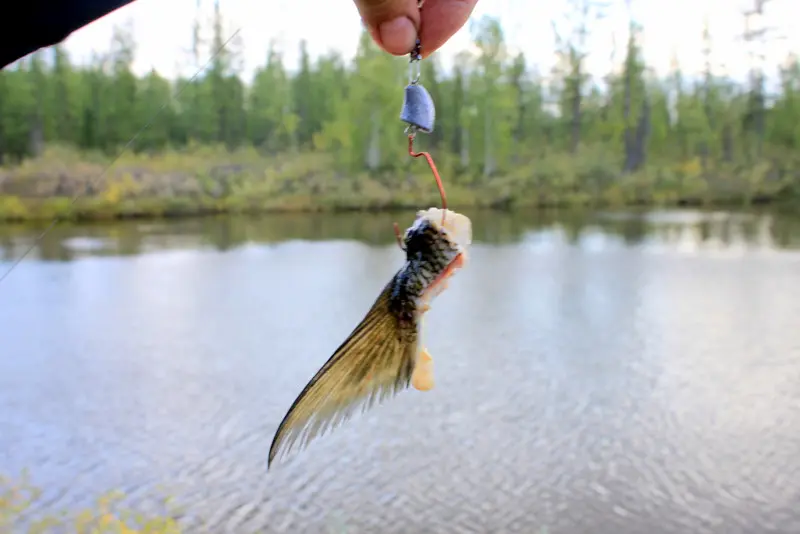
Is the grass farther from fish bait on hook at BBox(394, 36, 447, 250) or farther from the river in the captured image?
fish bait on hook at BBox(394, 36, 447, 250)

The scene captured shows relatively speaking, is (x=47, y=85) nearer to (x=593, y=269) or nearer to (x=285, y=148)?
(x=285, y=148)

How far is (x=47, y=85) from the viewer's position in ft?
5.53

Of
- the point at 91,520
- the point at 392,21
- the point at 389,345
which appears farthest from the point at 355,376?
the point at 91,520

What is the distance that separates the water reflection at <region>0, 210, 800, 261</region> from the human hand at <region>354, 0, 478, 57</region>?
1645 mm

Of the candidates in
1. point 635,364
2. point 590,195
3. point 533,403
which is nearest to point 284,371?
point 533,403

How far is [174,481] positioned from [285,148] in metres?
1.17

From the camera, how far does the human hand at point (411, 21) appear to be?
0.32m

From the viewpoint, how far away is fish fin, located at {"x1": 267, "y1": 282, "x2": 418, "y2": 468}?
0.33 meters

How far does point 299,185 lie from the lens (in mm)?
2115

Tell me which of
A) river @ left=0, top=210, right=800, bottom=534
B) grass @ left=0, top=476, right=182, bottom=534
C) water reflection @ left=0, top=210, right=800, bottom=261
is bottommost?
grass @ left=0, top=476, right=182, bottom=534

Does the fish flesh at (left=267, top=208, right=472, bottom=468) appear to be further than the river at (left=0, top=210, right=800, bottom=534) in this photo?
No

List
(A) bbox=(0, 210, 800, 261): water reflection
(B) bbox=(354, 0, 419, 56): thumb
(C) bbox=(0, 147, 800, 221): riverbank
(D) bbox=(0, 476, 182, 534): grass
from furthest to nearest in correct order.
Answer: (A) bbox=(0, 210, 800, 261): water reflection
(C) bbox=(0, 147, 800, 221): riverbank
(D) bbox=(0, 476, 182, 534): grass
(B) bbox=(354, 0, 419, 56): thumb

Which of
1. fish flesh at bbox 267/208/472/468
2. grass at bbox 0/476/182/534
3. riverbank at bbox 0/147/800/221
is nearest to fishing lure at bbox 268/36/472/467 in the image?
fish flesh at bbox 267/208/472/468

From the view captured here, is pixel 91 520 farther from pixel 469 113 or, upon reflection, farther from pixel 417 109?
pixel 469 113
